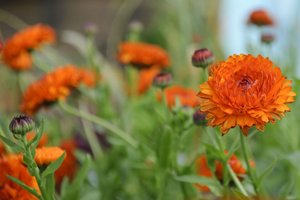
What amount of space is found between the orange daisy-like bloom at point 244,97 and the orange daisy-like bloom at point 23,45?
16.4 inches

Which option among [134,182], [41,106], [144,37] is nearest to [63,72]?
[41,106]

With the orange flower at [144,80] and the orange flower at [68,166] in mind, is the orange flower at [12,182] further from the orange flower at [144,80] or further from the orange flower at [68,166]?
the orange flower at [144,80]

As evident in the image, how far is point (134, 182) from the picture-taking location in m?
0.74

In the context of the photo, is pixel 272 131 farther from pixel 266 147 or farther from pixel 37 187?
pixel 37 187

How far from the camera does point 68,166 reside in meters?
0.69

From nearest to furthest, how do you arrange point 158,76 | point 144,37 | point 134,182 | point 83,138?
point 158,76 → point 134,182 → point 83,138 → point 144,37

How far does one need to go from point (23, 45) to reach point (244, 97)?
0.44 metres

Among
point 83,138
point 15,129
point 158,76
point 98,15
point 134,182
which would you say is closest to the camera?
point 15,129

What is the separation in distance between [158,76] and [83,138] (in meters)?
0.33

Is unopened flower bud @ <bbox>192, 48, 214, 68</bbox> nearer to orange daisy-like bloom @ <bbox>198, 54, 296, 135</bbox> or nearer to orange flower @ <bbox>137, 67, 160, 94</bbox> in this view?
orange daisy-like bloom @ <bbox>198, 54, 296, 135</bbox>

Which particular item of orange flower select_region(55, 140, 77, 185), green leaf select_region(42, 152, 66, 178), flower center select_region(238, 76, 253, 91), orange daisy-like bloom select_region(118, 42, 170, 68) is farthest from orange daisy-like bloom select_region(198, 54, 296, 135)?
orange daisy-like bloom select_region(118, 42, 170, 68)

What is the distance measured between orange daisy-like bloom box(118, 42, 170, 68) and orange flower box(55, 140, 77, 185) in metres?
0.13

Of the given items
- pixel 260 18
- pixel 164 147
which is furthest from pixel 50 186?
pixel 260 18

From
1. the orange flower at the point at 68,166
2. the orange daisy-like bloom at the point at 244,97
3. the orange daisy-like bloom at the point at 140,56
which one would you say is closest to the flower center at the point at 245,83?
the orange daisy-like bloom at the point at 244,97
